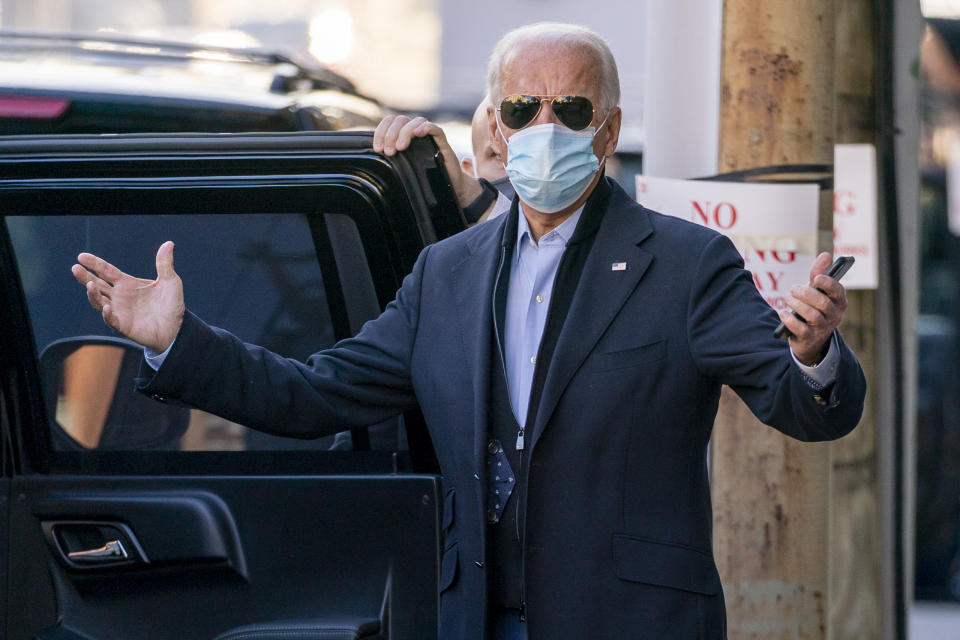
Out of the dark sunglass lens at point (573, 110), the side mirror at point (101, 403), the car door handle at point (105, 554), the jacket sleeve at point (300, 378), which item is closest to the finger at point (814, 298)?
the dark sunglass lens at point (573, 110)

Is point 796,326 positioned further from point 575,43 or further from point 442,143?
point 442,143

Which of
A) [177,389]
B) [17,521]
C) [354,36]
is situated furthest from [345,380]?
[354,36]

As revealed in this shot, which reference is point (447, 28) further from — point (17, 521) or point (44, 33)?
point (17, 521)

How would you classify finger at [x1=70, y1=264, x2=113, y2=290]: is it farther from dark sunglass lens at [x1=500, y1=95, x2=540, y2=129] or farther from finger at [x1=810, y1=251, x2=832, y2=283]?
finger at [x1=810, y1=251, x2=832, y2=283]

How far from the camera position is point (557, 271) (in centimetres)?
246

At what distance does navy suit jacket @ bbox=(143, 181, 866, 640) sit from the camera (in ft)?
7.45

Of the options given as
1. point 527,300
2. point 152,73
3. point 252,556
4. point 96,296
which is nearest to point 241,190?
point 96,296

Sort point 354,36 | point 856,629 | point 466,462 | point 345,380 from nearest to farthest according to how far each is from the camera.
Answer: point 466,462 < point 345,380 < point 856,629 < point 354,36

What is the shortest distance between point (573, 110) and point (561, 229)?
23 cm

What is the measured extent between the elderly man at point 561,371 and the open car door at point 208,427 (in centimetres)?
14

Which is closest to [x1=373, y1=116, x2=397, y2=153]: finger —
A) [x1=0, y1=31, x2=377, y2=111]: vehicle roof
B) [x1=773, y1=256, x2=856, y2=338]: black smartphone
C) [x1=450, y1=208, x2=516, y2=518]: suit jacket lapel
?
[x1=450, y1=208, x2=516, y2=518]: suit jacket lapel

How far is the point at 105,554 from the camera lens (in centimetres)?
274

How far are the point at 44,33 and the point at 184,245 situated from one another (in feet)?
7.72

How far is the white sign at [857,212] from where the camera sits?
13.4 ft
